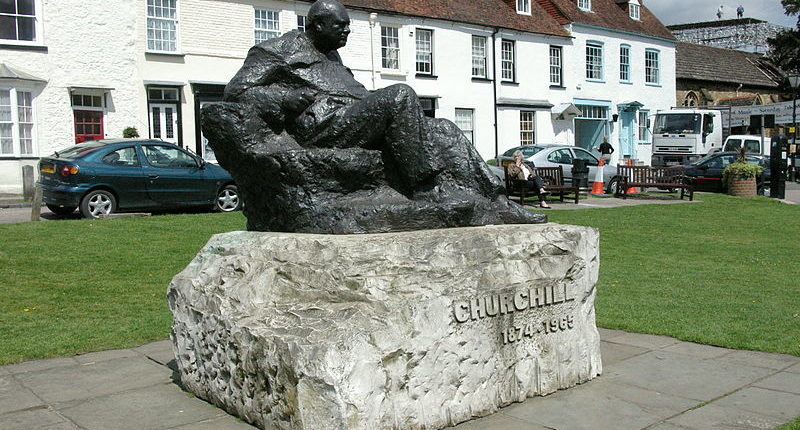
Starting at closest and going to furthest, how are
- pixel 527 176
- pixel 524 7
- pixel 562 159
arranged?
pixel 527 176 < pixel 562 159 < pixel 524 7

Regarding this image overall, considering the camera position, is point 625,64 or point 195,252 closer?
point 195,252

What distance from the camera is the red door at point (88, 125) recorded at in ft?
70.3

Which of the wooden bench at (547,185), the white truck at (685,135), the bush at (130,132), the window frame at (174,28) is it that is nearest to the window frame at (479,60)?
the white truck at (685,135)

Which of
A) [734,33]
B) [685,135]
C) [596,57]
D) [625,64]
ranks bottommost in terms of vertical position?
[685,135]

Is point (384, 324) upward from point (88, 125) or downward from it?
downward

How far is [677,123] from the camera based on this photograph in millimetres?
33062

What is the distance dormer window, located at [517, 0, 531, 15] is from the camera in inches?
1291

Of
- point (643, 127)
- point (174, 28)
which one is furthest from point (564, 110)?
point (174, 28)

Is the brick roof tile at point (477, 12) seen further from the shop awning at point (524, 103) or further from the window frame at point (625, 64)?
the window frame at point (625, 64)

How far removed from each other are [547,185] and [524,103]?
1326cm

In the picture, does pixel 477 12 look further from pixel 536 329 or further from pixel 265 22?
pixel 536 329

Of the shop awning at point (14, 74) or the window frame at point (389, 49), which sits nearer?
the shop awning at point (14, 74)

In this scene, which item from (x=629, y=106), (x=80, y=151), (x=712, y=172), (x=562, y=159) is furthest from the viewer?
(x=629, y=106)

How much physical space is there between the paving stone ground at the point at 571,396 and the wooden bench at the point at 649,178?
16294 mm
